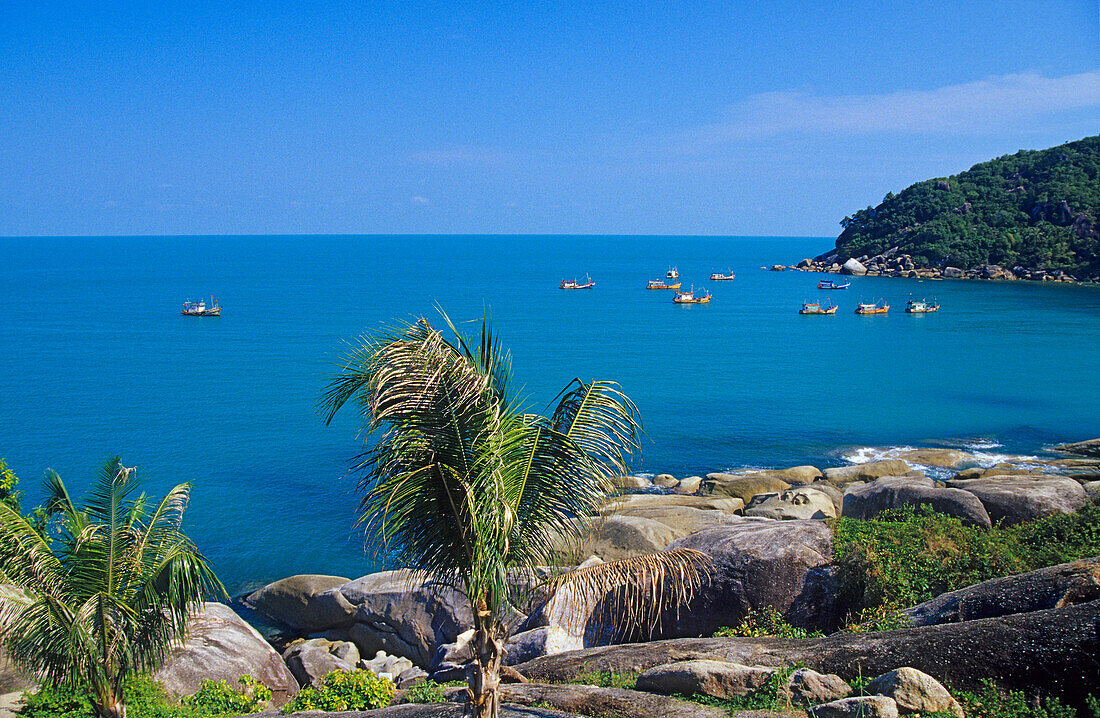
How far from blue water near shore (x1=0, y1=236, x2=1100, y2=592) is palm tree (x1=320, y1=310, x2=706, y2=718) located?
2.85 ft

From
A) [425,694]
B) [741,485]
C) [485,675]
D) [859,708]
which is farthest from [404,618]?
[741,485]

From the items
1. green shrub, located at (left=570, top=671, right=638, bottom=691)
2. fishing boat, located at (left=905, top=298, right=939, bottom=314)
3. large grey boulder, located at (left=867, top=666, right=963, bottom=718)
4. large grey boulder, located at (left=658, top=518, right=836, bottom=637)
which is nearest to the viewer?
large grey boulder, located at (left=867, top=666, right=963, bottom=718)

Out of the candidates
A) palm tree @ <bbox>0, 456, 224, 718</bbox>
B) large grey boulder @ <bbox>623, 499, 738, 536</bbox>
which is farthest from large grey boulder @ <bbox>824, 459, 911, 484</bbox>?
palm tree @ <bbox>0, 456, 224, 718</bbox>

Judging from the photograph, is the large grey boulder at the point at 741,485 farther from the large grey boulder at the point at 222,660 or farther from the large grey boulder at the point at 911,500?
the large grey boulder at the point at 222,660

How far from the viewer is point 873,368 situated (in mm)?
70938

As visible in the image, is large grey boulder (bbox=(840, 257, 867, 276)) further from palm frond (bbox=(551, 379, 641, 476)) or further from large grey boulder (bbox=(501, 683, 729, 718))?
palm frond (bbox=(551, 379, 641, 476))

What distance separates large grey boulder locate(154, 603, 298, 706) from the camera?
17.2 metres

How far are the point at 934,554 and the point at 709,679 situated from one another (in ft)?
24.6

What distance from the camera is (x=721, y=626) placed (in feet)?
56.1

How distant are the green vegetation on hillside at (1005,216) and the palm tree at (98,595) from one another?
138m

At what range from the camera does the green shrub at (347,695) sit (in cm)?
1444

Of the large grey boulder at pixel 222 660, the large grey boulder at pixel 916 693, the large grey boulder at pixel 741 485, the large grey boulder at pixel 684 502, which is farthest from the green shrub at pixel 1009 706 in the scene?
the large grey boulder at pixel 741 485

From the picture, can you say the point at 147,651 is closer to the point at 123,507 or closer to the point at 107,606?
the point at 107,606

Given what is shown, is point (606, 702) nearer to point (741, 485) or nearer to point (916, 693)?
point (916, 693)
